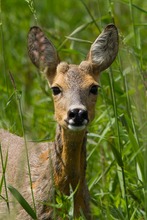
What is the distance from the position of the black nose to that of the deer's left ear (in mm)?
898

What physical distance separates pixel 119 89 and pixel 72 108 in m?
1.38

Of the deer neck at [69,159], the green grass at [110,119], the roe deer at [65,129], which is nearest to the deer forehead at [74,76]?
the roe deer at [65,129]

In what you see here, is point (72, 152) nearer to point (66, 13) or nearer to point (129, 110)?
point (129, 110)

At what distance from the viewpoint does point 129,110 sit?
687 cm

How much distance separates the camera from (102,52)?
281 inches

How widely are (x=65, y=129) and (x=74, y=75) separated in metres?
0.43

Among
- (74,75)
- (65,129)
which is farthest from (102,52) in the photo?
(65,129)

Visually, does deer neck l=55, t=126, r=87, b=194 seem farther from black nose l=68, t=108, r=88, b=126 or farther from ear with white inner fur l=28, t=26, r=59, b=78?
ear with white inner fur l=28, t=26, r=59, b=78

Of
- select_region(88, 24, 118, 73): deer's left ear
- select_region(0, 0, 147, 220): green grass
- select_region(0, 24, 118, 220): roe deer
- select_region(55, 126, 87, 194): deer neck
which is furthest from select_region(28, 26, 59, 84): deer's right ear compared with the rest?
select_region(55, 126, 87, 194): deer neck

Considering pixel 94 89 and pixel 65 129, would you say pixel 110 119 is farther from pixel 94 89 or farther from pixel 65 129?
pixel 65 129

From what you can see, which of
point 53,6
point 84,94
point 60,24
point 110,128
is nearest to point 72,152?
point 84,94

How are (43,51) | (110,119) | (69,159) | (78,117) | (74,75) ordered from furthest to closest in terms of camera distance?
(110,119) → (43,51) → (74,75) → (69,159) → (78,117)

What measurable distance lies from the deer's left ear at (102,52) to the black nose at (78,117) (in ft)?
2.95

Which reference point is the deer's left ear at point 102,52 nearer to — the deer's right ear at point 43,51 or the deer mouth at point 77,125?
the deer's right ear at point 43,51
